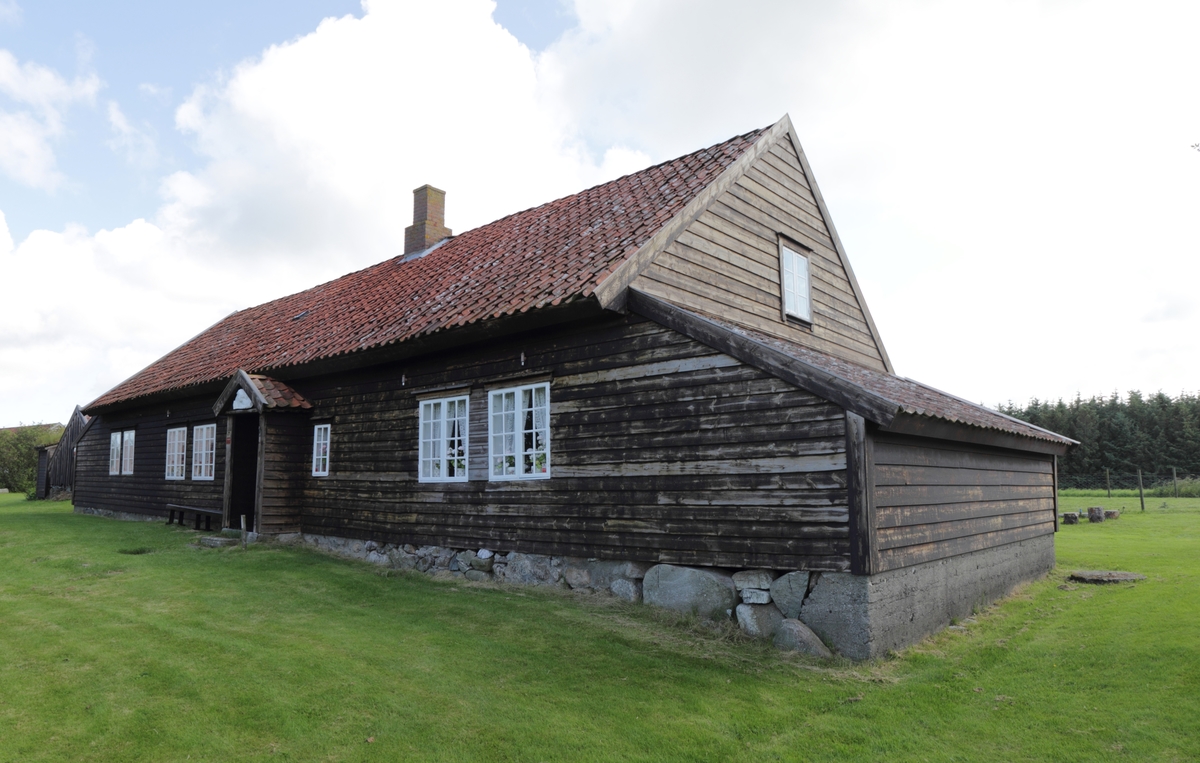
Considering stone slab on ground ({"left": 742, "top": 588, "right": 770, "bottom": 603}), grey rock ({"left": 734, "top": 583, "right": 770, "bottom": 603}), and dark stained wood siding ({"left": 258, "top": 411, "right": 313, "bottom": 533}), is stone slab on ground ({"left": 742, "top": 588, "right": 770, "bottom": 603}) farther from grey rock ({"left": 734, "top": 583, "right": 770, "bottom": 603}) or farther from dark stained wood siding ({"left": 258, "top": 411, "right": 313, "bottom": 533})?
dark stained wood siding ({"left": 258, "top": 411, "right": 313, "bottom": 533})

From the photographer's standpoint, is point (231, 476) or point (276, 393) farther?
point (231, 476)

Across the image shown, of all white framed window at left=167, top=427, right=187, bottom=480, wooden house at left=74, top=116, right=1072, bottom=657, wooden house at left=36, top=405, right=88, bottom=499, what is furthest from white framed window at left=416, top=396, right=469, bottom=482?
wooden house at left=36, top=405, right=88, bottom=499

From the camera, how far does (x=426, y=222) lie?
1952cm

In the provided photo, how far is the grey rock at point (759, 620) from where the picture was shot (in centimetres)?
791

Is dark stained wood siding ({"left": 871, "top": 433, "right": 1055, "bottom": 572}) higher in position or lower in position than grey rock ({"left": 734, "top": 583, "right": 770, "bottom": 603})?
higher

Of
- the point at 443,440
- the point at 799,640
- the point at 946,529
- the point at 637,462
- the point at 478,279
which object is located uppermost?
the point at 478,279

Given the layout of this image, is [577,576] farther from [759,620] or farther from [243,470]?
[243,470]

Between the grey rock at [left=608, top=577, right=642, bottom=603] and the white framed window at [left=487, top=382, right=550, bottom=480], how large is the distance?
5.91 ft

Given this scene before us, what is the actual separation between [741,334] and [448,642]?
15.2 ft

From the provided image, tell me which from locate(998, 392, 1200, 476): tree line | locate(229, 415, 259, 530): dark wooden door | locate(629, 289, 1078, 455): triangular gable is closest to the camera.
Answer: locate(629, 289, 1078, 455): triangular gable

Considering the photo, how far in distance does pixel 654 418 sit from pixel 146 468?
1661 cm

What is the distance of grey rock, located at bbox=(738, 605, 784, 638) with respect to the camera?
25.9ft

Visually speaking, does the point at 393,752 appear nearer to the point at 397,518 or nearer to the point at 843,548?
the point at 843,548

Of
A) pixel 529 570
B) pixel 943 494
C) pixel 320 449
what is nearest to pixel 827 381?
pixel 943 494
